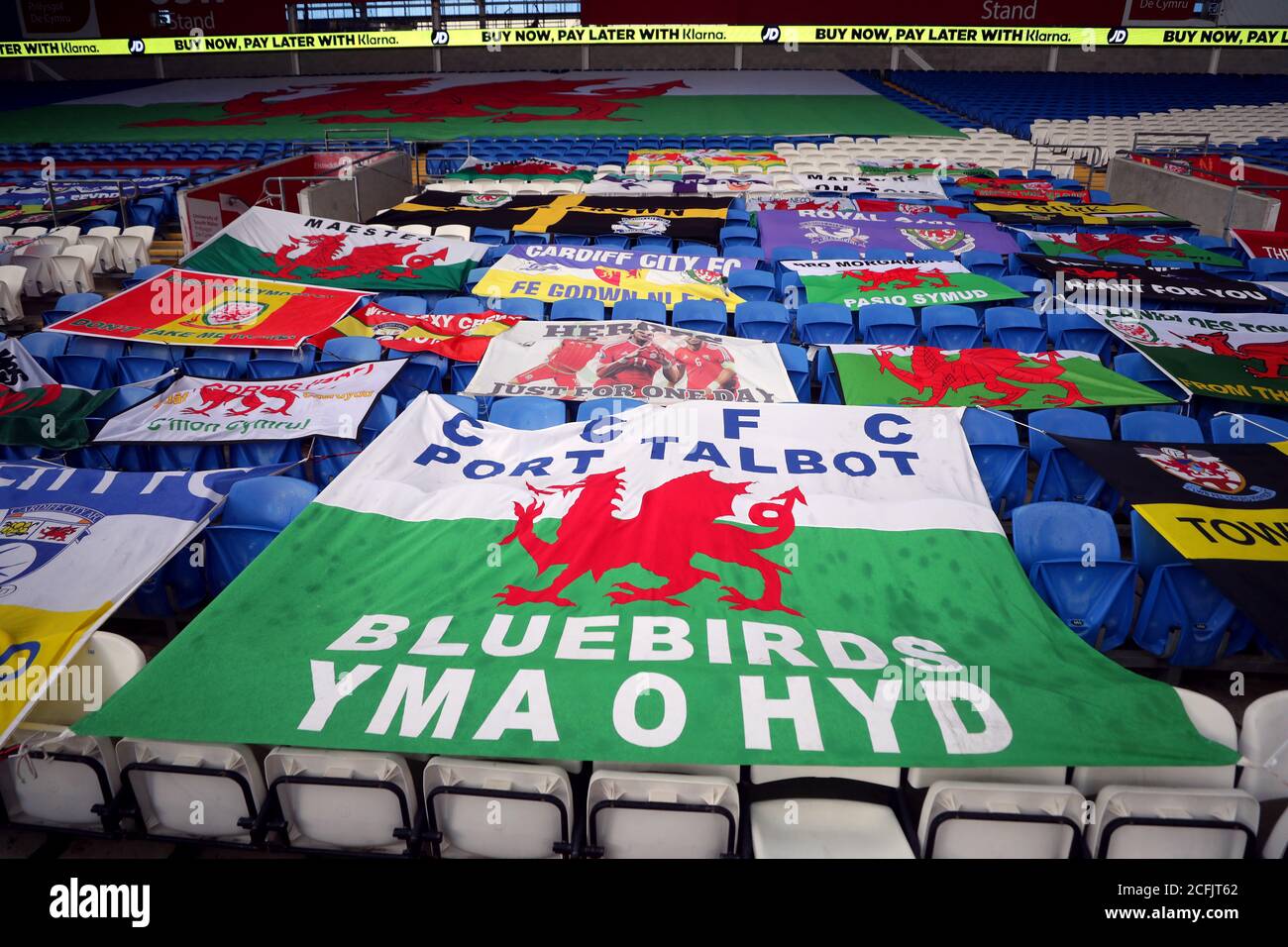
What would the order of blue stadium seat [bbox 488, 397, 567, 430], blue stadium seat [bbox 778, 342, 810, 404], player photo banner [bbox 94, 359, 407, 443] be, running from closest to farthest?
1. player photo banner [bbox 94, 359, 407, 443]
2. blue stadium seat [bbox 488, 397, 567, 430]
3. blue stadium seat [bbox 778, 342, 810, 404]

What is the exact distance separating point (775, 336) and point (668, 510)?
4.75 meters

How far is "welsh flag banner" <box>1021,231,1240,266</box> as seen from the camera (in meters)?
10.5

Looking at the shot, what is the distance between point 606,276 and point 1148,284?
616 centimetres

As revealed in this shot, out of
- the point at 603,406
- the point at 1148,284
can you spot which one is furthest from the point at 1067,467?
the point at 1148,284

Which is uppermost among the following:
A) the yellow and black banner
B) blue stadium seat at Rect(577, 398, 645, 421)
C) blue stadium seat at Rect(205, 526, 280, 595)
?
the yellow and black banner

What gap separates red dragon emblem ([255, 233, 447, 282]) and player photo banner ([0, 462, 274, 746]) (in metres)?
5.01

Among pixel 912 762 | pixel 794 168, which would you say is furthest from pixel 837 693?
pixel 794 168

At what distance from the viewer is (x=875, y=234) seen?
1157 cm

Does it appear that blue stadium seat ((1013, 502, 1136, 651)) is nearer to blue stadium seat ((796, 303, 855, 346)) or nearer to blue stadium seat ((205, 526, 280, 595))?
blue stadium seat ((796, 303, 855, 346))

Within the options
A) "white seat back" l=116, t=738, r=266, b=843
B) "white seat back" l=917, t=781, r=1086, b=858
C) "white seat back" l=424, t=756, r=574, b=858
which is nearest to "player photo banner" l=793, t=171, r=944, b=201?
"white seat back" l=917, t=781, r=1086, b=858

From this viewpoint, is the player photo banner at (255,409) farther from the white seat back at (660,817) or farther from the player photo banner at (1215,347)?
the player photo banner at (1215,347)

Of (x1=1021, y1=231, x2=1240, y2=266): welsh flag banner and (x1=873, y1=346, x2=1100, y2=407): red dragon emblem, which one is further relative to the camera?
(x1=1021, y1=231, x2=1240, y2=266): welsh flag banner

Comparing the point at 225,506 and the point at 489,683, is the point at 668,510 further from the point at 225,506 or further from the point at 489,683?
the point at 225,506

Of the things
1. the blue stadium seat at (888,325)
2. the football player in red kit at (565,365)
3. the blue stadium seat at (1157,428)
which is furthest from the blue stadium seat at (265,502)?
the blue stadium seat at (888,325)
